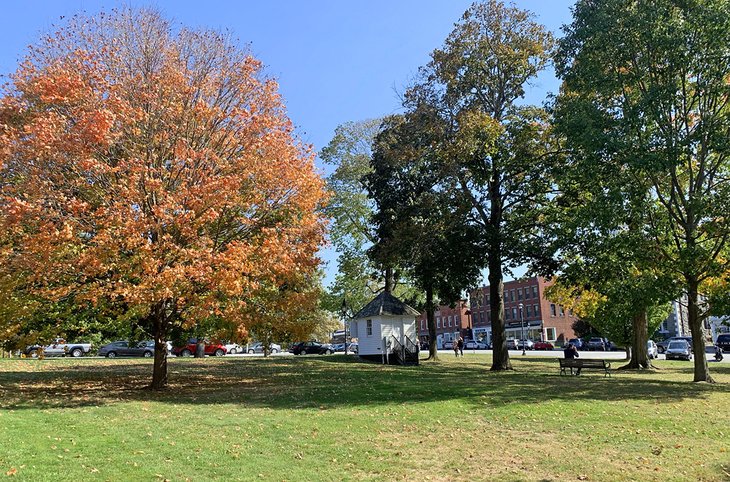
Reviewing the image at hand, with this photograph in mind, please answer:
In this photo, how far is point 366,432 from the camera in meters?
10.6

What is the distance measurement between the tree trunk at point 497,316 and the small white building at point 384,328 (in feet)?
22.8

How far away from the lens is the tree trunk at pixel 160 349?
16.3 metres

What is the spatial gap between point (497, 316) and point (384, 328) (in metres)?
8.83

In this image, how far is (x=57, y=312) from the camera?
46.7 ft

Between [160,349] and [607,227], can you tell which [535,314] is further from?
[160,349]

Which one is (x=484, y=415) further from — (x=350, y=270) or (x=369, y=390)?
(x=350, y=270)

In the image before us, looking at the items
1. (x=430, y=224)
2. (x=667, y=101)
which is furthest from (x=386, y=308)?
(x=667, y=101)

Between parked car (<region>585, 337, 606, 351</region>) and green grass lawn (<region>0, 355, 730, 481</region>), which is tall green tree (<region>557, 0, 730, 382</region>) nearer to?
green grass lawn (<region>0, 355, 730, 481</region>)

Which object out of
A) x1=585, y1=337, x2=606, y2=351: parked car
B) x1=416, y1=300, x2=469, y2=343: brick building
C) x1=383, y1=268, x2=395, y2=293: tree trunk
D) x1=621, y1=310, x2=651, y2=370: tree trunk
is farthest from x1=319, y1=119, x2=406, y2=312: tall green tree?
x1=416, y1=300, x2=469, y2=343: brick building

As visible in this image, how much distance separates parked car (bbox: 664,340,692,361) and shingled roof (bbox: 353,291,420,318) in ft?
69.2

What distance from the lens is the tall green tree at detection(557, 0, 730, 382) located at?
1756 centimetres

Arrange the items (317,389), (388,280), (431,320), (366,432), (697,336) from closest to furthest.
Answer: (366,432), (317,389), (697,336), (431,320), (388,280)

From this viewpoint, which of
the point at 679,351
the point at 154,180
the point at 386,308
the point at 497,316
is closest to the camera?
the point at 154,180

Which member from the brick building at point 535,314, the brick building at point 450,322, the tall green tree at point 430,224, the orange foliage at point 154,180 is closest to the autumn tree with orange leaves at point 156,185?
the orange foliage at point 154,180
